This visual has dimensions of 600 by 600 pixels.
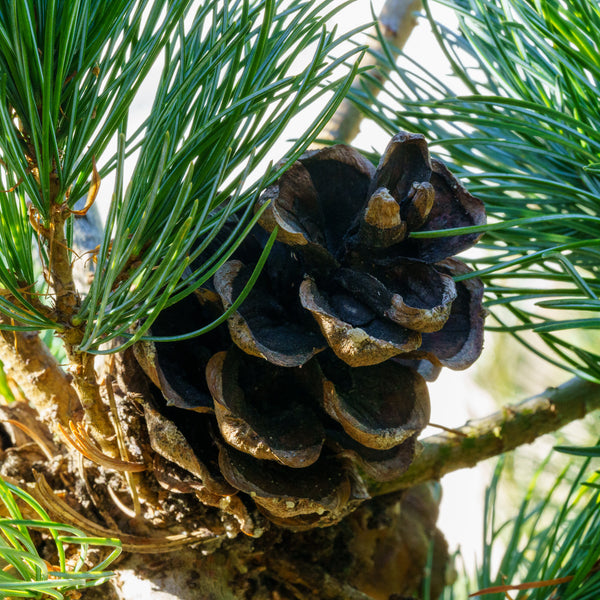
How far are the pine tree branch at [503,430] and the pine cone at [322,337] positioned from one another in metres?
0.17

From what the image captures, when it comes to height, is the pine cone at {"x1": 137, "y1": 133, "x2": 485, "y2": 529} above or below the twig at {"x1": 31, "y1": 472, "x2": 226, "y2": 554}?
above

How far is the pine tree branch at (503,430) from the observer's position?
2.15ft

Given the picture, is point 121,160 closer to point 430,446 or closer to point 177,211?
point 177,211

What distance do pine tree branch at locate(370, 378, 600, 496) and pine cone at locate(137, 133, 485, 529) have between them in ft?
0.57

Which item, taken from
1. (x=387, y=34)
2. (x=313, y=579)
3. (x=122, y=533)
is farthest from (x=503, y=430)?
(x=387, y=34)

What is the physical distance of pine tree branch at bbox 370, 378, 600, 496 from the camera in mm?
657

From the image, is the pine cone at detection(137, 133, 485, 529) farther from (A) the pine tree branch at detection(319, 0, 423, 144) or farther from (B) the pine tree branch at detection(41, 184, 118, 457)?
(A) the pine tree branch at detection(319, 0, 423, 144)

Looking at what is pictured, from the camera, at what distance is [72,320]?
406 mm

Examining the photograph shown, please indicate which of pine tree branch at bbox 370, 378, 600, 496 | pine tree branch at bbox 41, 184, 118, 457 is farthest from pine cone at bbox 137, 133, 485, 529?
pine tree branch at bbox 370, 378, 600, 496

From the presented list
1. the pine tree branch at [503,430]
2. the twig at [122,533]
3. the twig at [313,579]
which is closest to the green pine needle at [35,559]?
the twig at [122,533]

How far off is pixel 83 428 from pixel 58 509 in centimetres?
6

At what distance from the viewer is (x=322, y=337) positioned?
45 cm

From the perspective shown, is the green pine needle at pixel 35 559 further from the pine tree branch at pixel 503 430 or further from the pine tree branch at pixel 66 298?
the pine tree branch at pixel 503 430

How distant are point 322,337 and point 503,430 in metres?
0.33
